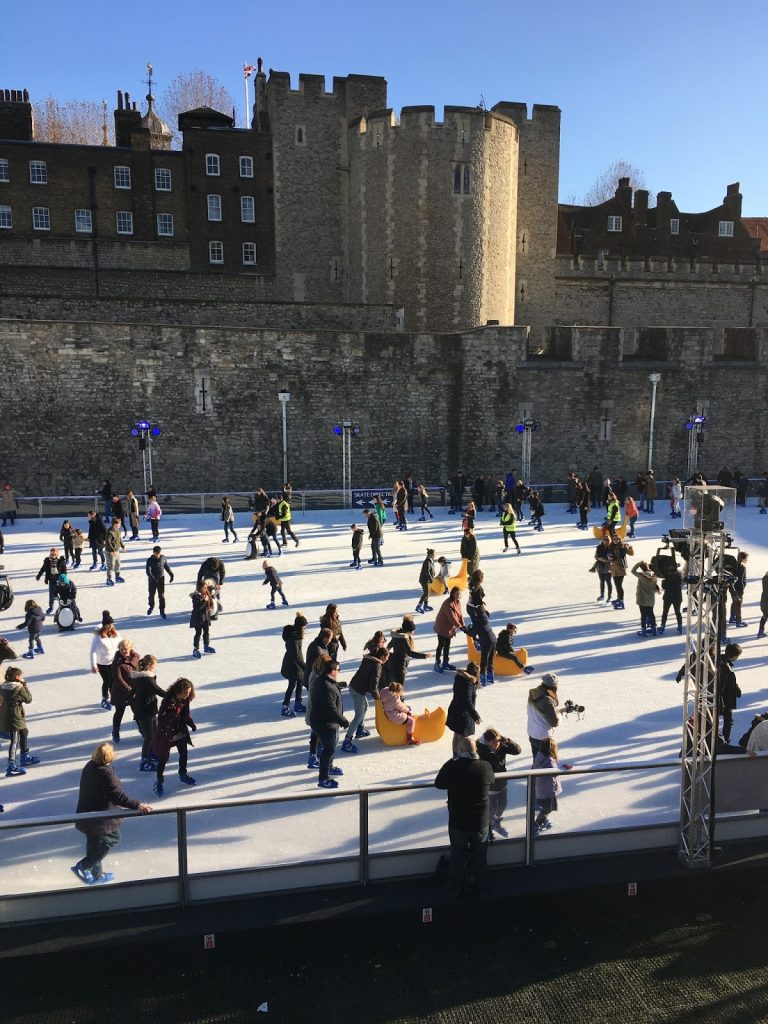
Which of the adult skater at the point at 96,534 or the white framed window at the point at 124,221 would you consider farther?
the white framed window at the point at 124,221

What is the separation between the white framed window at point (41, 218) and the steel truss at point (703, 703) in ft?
108

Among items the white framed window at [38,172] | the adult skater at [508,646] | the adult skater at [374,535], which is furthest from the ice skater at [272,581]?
the white framed window at [38,172]

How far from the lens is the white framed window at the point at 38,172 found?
31906mm

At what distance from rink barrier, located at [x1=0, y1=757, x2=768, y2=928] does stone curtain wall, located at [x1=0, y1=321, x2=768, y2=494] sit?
1928 centimetres

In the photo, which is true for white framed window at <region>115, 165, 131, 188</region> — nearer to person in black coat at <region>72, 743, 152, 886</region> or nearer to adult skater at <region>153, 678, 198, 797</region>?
adult skater at <region>153, 678, 198, 797</region>

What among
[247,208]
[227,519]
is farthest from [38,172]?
[227,519]

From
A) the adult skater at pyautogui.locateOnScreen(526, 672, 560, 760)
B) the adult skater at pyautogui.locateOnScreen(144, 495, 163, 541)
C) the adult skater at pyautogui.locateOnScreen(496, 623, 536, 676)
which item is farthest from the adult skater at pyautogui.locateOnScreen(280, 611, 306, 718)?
the adult skater at pyautogui.locateOnScreen(144, 495, 163, 541)

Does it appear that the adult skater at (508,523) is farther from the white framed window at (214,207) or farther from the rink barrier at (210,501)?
the white framed window at (214,207)

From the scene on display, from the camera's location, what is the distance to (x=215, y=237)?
33375 millimetres

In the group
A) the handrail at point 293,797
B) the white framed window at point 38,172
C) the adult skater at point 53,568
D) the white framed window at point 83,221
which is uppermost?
the white framed window at point 38,172

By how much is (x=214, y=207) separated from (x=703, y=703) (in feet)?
105

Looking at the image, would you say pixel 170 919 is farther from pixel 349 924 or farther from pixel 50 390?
pixel 50 390

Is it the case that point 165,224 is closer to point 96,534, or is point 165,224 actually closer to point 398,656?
point 96,534

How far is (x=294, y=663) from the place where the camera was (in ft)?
28.1
